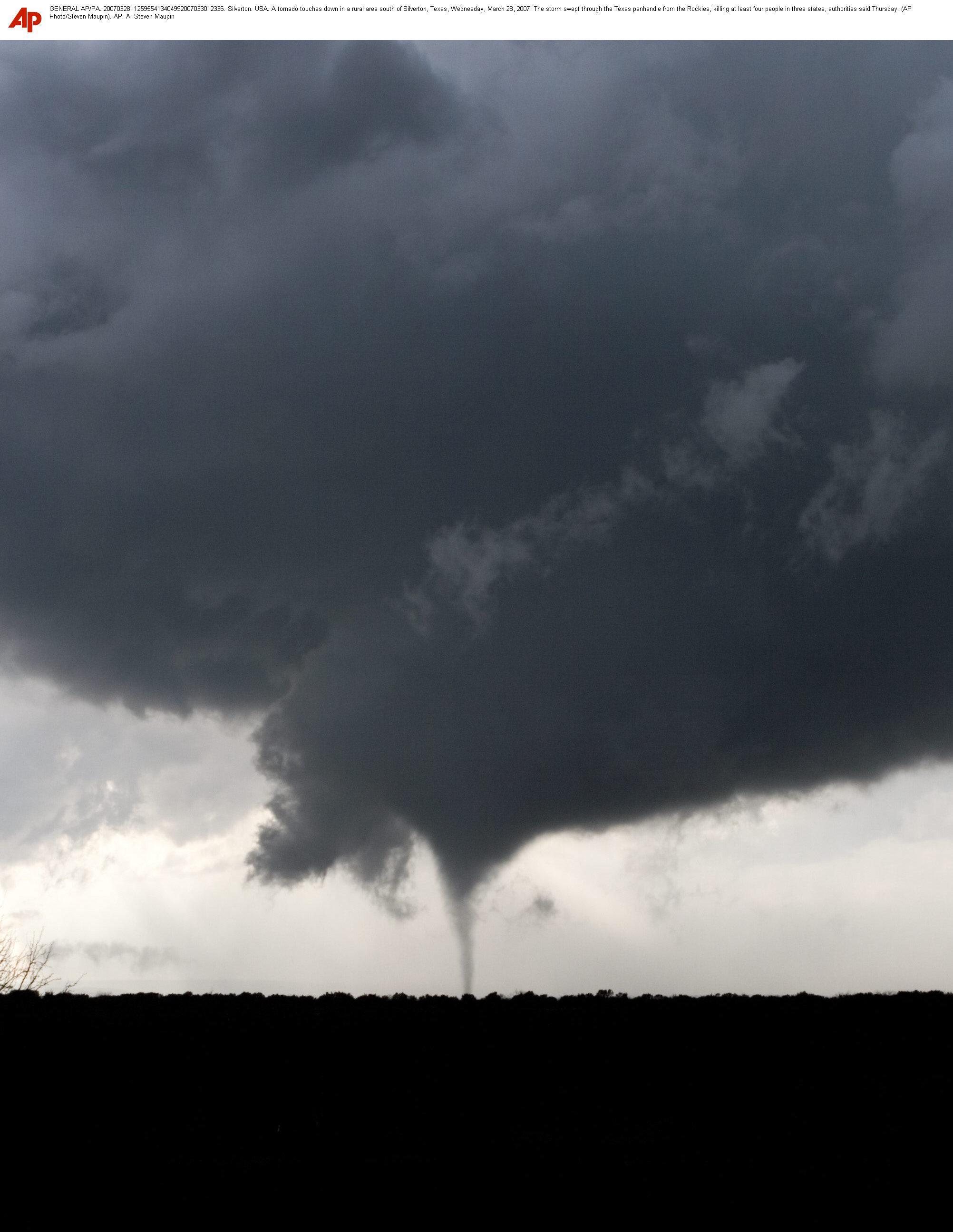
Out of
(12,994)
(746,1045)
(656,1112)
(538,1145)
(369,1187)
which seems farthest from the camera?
(12,994)

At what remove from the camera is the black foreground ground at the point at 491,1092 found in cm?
1945

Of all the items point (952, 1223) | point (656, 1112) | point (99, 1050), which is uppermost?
point (99, 1050)

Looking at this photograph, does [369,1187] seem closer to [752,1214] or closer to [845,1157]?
[752,1214]

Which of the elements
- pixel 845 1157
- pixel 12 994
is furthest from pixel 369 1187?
pixel 12 994

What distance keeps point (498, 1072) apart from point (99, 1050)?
10.8 metres

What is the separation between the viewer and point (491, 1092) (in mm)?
25531

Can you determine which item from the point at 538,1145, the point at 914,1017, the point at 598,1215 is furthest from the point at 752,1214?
the point at 914,1017

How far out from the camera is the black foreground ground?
19.5 m

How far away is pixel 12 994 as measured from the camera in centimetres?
3744

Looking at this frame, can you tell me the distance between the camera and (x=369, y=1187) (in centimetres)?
1856

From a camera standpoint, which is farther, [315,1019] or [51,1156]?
[315,1019]

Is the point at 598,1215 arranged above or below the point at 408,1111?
below

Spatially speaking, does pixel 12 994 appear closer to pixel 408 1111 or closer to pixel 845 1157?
pixel 408 1111

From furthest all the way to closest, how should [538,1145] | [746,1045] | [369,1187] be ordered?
[746,1045], [538,1145], [369,1187]
